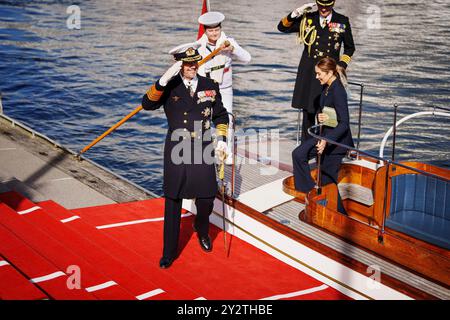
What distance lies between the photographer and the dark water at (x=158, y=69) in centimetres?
1555

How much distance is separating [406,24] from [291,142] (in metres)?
24.0

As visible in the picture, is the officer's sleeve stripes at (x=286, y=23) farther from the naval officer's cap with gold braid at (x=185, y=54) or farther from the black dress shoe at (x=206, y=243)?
the black dress shoe at (x=206, y=243)

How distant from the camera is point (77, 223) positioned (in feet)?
22.3

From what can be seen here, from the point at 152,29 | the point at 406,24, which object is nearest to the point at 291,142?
the point at 152,29

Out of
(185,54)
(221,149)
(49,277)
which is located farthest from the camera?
(221,149)

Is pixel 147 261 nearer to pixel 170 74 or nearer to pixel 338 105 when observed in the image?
pixel 170 74

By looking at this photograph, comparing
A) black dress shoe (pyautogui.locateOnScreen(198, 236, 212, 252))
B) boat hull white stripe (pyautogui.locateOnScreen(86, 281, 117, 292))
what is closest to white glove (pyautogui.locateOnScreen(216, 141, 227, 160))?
black dress shoe (pyautogui.locateOnScreen(198, 236, 212, 252))

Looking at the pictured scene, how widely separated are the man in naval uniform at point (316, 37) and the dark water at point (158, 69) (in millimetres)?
1580

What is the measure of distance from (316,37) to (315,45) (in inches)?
3.5

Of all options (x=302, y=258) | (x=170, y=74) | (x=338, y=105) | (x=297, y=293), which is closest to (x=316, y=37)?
(x=338, y=105)

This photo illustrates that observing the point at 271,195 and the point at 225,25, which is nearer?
the point at 271,195

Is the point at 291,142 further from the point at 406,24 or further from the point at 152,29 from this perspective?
the point at 406,24

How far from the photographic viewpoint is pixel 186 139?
564 cm

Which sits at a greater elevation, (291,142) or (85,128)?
(291,142)
